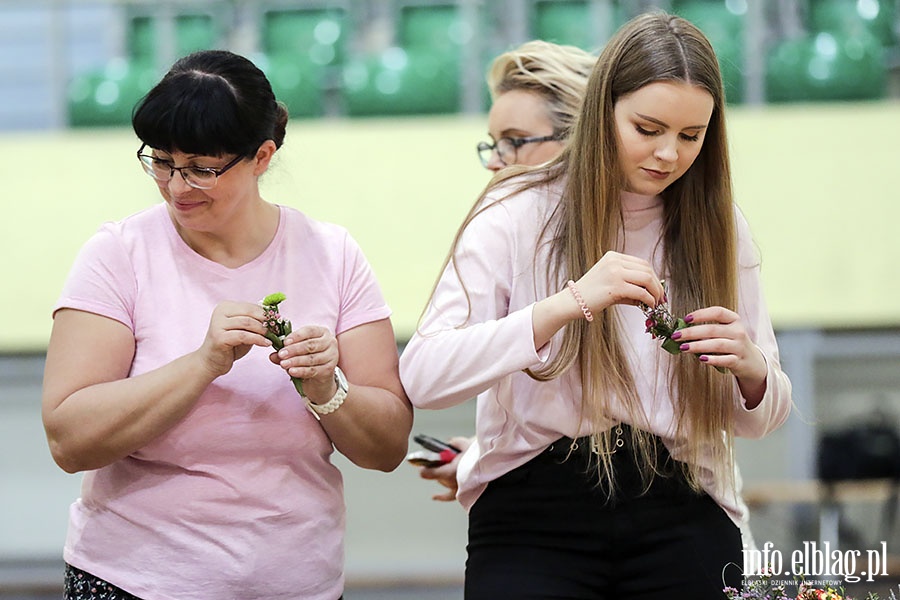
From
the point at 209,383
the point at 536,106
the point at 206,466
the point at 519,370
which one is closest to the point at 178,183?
the point at 209,383

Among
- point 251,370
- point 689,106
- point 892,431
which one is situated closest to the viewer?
point 689,106

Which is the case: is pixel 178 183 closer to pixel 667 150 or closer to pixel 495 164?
pixel 667 150

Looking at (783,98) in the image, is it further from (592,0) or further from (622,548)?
(622,548)

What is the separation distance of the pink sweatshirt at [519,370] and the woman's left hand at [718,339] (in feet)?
0.32

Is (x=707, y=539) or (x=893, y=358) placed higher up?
(x=893, y=358)

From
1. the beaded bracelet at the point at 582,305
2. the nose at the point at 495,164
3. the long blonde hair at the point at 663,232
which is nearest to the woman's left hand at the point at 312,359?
the long blonde hair at the point at 663,232

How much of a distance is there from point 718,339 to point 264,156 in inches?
26.1

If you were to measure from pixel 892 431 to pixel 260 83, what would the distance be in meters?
3.75

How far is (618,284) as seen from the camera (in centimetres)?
142

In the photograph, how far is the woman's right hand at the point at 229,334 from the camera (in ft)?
4.82

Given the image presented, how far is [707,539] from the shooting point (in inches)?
62.0

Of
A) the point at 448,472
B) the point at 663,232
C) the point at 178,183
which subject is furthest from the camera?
the point at 448,472

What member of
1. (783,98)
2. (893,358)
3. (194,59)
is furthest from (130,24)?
(194,59)

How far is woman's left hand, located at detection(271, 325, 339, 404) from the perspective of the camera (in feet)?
4.87
